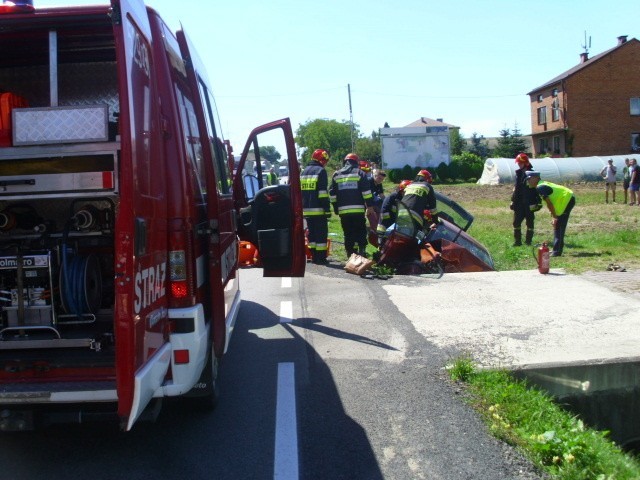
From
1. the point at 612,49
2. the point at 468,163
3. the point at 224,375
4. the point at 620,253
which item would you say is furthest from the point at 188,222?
the point at 612,49

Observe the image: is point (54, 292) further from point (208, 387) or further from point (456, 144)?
point (456, 144)

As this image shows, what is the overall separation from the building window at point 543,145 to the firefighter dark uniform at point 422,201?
53.5 metres

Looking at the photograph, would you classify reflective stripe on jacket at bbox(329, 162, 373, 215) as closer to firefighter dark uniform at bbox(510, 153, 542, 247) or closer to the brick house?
firefighter dark uniform at bbox(510, 153, 542, 247)

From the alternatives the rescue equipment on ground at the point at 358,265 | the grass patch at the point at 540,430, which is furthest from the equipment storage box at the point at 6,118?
the rescue equipment on ground at the point at 358,265

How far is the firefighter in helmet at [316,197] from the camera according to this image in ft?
35.6

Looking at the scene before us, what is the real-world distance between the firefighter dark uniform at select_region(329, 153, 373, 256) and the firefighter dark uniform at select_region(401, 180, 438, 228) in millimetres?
959

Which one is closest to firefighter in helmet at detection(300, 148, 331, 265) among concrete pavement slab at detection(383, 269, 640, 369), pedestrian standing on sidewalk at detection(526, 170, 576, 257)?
concrete pavement slab at detection(383, 269, 640, 369)

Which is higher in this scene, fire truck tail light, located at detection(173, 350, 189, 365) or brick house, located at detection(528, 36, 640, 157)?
brick house, located at detection(528, 36, 640, 157)

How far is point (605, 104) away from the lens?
54094mm

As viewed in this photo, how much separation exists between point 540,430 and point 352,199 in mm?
7417

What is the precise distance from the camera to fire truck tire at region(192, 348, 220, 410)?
4477mm

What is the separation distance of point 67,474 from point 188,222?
5.55ft

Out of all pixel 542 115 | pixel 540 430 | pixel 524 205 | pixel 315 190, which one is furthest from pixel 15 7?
pixel 542 115

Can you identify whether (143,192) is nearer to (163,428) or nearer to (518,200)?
(163,428)
